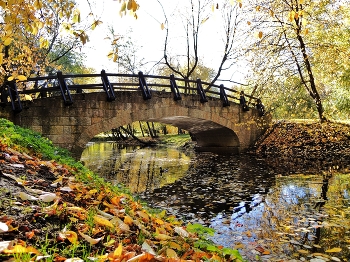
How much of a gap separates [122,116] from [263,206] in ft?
25.3

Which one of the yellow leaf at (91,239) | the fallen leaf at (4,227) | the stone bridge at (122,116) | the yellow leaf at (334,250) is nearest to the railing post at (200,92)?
the stone bridge at (122,116)

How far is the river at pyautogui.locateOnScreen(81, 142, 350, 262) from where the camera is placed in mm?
4000

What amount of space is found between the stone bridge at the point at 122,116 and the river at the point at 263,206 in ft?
7.28

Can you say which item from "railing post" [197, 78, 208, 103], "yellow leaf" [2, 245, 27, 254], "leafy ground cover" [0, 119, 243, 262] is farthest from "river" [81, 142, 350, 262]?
"railing post" [197, 78, 208, 103]

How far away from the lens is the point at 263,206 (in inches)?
238

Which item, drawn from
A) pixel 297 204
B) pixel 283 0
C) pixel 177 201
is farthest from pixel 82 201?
pixel 283 0

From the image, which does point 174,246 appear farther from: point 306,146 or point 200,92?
point 306,146

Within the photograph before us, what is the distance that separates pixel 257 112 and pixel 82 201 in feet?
53.5

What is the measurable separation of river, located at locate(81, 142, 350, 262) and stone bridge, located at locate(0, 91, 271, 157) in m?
2.22

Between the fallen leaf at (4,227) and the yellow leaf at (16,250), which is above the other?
the fallen leaf at (4,227)

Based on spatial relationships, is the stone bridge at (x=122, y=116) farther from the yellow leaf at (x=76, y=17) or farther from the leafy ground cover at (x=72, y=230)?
the yellow leaf at (x=76, y=17)

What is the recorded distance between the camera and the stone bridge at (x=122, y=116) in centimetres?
1055

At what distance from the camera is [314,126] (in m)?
15.5

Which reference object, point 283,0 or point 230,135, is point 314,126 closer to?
point 230,135
